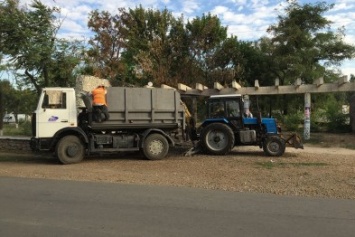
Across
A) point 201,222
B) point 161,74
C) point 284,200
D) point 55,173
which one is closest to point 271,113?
point 161,74

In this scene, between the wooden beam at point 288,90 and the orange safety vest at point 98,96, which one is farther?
the wooden beam at point 288,90

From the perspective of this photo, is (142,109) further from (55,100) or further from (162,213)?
(162,213)

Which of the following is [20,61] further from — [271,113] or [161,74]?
[271,113]

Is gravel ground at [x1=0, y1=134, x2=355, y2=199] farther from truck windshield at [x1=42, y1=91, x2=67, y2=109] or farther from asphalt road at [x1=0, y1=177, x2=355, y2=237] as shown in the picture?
truck windshield at [x1=42, y1=91, x2=67, y2=109]

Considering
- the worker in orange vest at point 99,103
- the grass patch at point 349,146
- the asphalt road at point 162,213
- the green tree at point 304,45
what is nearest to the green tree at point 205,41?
the green tree at point 304,45

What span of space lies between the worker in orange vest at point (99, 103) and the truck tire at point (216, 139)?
416cm

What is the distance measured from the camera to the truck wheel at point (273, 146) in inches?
656

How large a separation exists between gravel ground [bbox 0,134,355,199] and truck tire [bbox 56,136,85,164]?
0.34 meters

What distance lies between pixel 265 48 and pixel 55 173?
22.9 meters

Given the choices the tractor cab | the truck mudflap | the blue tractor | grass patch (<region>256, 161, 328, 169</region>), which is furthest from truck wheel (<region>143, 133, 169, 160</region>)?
the truck mudflap

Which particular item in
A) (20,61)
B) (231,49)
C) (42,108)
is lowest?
(42,108)

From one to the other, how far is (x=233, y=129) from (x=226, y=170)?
4.24 metres

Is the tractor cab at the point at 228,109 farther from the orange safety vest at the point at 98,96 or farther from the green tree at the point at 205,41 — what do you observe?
the green tree at the point at 205,41

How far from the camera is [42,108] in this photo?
15.3m
